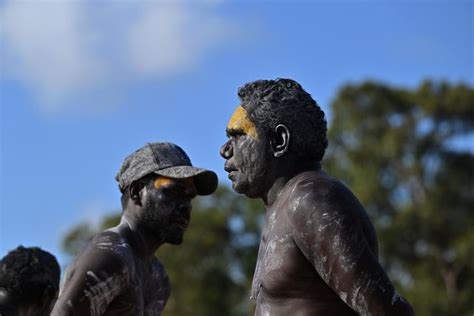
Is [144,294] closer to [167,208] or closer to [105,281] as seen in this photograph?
[167,208]

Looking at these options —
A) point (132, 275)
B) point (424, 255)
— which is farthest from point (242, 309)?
point (132, 275)

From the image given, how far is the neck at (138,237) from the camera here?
25.5 ft

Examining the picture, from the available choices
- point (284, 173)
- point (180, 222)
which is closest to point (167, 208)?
point (180, 222)

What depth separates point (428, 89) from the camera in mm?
41156

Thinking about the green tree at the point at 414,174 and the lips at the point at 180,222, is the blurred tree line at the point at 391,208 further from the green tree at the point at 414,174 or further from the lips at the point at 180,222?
the lips at the point at 180,222

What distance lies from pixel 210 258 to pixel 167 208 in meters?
34.7

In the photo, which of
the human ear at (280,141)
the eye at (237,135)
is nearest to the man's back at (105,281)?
the eye at (237,135)

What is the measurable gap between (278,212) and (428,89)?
36.2 m

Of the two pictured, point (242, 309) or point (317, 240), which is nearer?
point (317, 240)

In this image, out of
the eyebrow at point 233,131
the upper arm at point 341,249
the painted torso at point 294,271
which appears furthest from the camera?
the eyebrow at point 233,131

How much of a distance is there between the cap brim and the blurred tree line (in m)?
28.0

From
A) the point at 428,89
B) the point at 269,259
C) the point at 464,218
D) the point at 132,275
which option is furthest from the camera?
the point at 428,89

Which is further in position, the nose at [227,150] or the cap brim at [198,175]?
the cap brim at [198,175]

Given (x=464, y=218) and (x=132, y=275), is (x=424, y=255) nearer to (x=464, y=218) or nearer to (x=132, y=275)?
(x=464, y=218)
